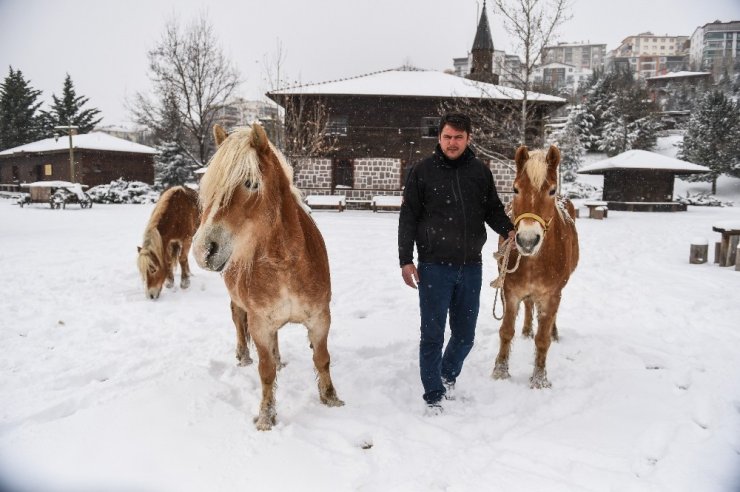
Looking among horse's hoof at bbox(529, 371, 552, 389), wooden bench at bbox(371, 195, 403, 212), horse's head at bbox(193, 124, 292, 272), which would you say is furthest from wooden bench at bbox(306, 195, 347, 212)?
horse's head at bbox(193, 124, 292, 272)

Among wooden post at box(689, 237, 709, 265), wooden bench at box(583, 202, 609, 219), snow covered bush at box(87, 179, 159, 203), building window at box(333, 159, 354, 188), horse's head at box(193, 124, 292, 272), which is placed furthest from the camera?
snow covered bush at box(87, 179, 159, 203)

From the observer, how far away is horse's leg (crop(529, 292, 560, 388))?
3.58 meters

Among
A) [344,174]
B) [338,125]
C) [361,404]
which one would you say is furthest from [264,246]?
[338,125]

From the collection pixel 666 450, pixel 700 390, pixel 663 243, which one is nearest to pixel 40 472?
pixel 666 450

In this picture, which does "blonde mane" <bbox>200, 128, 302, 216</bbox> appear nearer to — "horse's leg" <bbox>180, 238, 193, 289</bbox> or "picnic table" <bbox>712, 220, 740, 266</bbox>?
"horse's leg" <bbox>180, 238, 193, 289</bbox>

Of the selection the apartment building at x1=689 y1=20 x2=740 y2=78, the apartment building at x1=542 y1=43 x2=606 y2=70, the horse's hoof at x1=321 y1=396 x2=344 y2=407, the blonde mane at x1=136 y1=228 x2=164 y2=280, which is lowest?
the horse's hoof at x1=321 y1=396 x2=344 y2=407

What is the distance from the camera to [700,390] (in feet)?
11.2

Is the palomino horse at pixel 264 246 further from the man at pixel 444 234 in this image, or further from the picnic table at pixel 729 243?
the picnic table at pixel 729 243

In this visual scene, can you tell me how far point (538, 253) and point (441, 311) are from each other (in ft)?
3.52

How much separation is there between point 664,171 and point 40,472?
29.2 meters

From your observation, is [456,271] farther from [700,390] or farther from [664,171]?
[664,171]

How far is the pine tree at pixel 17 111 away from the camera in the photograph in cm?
3581

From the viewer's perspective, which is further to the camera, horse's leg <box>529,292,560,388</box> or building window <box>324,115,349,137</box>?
building window <box>324,115,349,137</box>

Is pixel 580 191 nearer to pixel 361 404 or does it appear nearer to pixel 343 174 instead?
pixel 343 174
